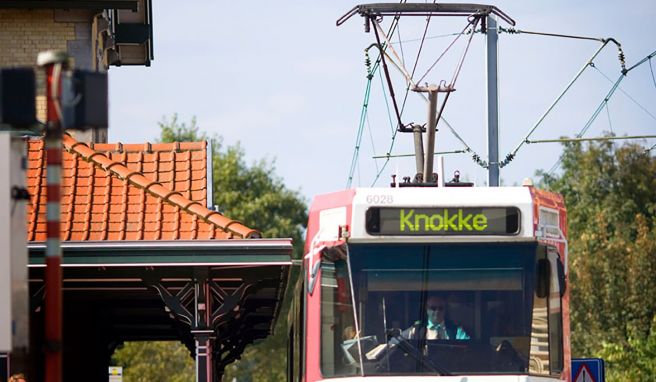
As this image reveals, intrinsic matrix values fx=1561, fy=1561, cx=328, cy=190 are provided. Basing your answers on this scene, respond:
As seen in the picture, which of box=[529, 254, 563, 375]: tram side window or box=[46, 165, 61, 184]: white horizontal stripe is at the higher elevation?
box=[46, 165, 61, 184]: white horizontal stripe

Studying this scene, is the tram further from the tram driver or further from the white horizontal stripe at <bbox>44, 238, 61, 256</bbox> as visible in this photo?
the white horizontal stripe at <bbox>44, 238, 61, 256</bbox>

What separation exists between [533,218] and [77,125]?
5377 millimetres

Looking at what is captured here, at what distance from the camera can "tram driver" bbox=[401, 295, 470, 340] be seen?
13.7 metres

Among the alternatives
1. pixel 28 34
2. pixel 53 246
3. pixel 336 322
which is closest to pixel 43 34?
pixel 28 34

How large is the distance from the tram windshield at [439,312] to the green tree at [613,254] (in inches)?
1344

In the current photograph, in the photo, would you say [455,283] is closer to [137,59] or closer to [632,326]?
[137,59]

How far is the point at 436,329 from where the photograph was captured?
13727 mm

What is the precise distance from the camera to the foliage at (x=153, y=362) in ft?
219

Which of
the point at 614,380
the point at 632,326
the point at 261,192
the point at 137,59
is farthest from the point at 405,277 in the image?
the point at 261,192

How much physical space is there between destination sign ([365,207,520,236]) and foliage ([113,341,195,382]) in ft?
172

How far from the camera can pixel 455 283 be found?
1397 cm

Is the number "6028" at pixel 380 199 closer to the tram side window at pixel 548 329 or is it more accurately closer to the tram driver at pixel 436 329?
the tram driver at pixel 436 329

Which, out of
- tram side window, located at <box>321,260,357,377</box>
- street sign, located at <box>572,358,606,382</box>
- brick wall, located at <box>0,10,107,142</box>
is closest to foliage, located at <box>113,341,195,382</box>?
brick wall, located at <box>0,10,107,142</box>

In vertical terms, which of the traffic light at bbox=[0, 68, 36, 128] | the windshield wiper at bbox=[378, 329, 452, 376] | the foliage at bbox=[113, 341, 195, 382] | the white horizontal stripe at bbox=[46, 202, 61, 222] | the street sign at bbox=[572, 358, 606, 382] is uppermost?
the traffic light at bbox=[0, 68, 36, 128]
